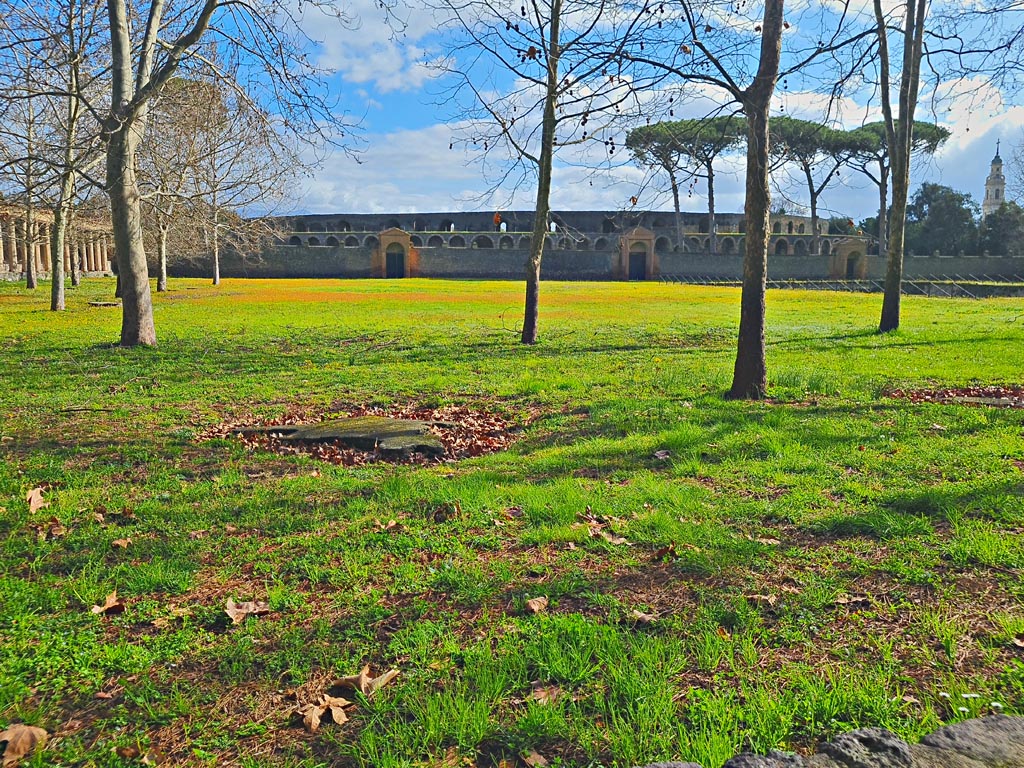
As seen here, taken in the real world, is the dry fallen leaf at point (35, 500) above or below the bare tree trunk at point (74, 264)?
below

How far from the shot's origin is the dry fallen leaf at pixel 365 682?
106 inches

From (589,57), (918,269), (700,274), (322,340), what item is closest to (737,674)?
(589,57)

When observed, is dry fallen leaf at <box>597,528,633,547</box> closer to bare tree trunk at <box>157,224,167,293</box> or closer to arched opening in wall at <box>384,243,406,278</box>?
bare tree trunk at <box>157,224,167,293</box>

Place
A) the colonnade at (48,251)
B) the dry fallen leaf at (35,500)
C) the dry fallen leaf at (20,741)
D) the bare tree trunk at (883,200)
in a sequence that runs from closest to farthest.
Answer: the dry fallen leaf at (20,741), the dry fallen leaf at (35,500), the colonnade at (48,251), the bare tree trunk at (883,200)

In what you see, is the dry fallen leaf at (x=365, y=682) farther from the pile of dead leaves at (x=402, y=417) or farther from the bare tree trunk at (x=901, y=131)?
the bare tree trunk at (x=901, y=131)

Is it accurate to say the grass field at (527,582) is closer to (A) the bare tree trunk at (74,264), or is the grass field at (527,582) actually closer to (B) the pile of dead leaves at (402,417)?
(B) the pile of dead leaves at (402,417)

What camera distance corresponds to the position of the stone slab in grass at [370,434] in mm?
6250

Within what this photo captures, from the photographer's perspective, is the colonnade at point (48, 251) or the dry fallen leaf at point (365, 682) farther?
the colonnade at point (48, 251)

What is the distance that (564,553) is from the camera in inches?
156

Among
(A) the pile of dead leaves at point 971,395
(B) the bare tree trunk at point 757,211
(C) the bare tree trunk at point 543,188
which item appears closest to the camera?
(B) the bare tree trunk at point 757,211

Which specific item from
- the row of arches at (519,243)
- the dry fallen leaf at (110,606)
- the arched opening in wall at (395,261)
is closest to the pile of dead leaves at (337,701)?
the dry fallen leaf at (110,606)

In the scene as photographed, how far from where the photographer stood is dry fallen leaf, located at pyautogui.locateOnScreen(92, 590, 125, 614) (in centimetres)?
332

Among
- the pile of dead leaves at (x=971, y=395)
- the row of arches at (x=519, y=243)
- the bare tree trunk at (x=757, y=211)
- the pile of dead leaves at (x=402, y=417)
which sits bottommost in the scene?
the pile of dead leaves at (x=402, y=417)

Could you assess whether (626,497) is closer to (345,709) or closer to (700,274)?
(345,709)
